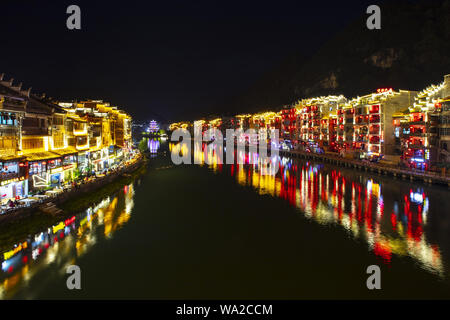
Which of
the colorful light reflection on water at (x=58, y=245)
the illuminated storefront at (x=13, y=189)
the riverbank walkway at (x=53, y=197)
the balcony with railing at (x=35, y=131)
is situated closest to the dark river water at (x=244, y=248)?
the colorful light reflection on water at (x=58, y=245)

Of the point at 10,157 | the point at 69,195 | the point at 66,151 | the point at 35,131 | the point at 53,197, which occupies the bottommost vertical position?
the point at 69,195

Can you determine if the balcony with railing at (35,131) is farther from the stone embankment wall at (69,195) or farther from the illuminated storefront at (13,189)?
the stone embankment wall at (69,195)

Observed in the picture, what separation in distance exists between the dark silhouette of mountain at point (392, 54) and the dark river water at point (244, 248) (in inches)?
3323

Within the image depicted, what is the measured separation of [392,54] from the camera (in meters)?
122

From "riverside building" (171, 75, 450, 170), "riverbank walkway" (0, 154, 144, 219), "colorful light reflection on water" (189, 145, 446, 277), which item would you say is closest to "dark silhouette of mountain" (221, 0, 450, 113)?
"riverside building" (171, 75, 450, 170)

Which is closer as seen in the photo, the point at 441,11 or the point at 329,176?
the point at 329,176

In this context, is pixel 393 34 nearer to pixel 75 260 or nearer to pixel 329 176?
pixel 329 176

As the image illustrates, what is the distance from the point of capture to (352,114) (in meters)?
76.9

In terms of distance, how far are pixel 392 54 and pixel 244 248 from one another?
12661cm

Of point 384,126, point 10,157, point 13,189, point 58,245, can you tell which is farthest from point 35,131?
point 384,126

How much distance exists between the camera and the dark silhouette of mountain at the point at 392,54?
108312 mm

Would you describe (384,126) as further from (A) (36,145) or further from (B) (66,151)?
(A) (36,145)

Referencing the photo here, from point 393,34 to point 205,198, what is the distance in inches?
5106
